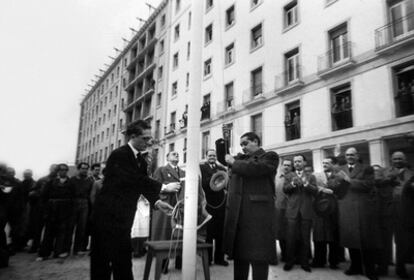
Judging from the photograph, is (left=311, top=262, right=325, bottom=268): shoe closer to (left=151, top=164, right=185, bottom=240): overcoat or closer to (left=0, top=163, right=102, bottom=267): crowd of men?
(left=151, top=164, right=185, bottom=240): overcoat

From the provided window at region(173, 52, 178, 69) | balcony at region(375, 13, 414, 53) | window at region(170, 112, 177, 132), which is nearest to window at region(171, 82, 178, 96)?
window at region(173, 52, 178, 69)

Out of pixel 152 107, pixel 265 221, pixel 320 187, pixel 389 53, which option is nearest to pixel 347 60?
pixel 389 53

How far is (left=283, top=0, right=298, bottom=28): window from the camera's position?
39.7 feet

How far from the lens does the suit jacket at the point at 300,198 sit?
3894 millimetres

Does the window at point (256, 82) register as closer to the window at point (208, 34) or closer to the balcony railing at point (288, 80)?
the balcony railing at point (288, 80)

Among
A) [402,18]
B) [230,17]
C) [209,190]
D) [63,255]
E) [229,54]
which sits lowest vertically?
[63,255]

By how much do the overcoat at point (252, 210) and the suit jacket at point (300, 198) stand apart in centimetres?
148

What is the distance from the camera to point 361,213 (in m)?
3.53

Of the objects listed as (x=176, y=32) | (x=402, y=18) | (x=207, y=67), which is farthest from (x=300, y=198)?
(x=176, y=32)

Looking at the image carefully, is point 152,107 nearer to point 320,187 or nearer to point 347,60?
point 347,60

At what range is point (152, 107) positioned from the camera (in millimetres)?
21734

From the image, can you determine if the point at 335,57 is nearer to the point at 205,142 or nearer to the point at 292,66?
the point at 292,66

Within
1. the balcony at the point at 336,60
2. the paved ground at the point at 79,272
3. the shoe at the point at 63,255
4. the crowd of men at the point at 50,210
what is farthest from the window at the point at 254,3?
the shoe at the point at 63,255

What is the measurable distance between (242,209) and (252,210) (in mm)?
88
